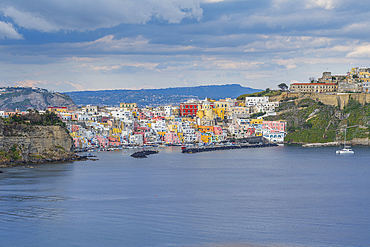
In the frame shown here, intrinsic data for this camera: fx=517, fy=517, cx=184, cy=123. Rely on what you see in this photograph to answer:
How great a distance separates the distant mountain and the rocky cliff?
386ft

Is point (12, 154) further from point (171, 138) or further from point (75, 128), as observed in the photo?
point (171, 138)

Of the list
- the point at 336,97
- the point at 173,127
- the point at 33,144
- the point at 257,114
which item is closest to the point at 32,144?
the point at 33,144

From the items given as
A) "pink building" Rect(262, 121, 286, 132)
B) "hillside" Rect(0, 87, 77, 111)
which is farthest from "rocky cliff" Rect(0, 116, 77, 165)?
"hillside" Rect(0, 87, 77, 111)

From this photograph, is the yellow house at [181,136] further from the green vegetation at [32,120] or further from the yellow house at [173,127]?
the green vegetation at [32,120]

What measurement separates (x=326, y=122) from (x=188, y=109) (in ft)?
74.0

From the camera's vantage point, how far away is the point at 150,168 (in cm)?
3797

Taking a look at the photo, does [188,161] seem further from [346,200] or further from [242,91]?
[242,91]

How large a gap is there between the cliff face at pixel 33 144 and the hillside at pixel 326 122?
32.5m

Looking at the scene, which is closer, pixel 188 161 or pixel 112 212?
pixel 112 212

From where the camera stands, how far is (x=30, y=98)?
12725cm

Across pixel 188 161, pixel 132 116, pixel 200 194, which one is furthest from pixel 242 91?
pixel 200 194

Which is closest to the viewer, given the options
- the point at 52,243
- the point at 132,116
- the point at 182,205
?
the point at 52,243

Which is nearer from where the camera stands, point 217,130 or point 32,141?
point 32,141

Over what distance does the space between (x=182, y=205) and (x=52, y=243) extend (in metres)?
7.16
